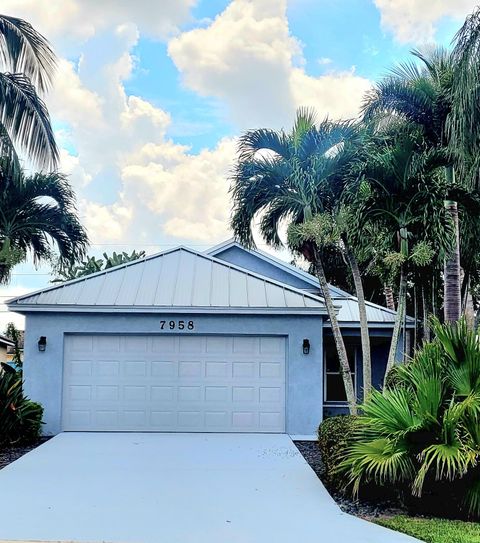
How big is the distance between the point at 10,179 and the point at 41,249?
10.2 feet

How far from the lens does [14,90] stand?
1314 centimetres

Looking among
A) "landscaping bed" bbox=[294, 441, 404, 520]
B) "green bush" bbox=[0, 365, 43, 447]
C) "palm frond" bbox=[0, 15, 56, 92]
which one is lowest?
"landscaping bed" bbox=[294, 441, 404, 520]

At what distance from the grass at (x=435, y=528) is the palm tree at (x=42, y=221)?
1183 cm

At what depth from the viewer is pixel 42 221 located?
1675cm

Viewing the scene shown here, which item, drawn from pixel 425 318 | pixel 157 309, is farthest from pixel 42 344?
pixel 425 318

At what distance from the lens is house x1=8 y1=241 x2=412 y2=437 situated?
14.0 meters

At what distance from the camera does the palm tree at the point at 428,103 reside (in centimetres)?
1452

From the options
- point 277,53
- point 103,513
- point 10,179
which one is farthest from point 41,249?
point 103,513

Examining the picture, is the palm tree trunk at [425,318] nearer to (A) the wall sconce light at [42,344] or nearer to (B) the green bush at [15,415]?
(A) the wall sconce light at [42,344]

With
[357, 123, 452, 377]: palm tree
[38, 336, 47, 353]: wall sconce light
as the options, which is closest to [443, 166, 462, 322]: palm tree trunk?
[357, 123, 452, 377]: palm tree

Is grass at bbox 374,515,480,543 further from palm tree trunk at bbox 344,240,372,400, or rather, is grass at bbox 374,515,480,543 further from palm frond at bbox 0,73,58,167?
palm frond at bbox 0,73,58,167

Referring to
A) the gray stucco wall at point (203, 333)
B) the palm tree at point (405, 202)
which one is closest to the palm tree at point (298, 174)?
the palm tree at point (405, 202)

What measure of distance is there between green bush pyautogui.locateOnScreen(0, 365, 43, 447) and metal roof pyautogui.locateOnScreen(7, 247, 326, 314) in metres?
2.06

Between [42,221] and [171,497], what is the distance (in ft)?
35.1
